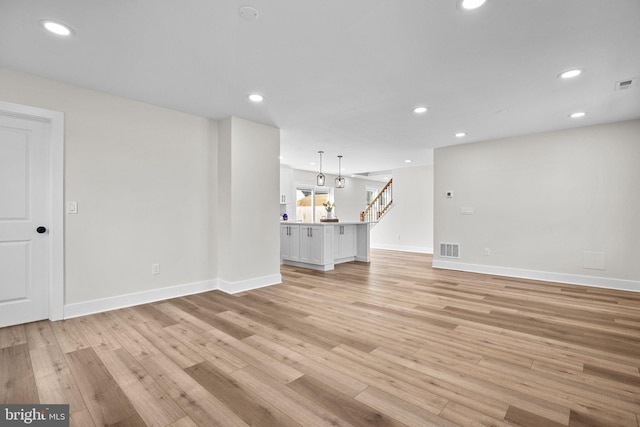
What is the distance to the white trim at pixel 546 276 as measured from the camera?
4.49 metres

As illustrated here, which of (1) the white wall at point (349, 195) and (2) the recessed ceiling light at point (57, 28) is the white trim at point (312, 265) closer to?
(1) the white wall at point (349, 195)

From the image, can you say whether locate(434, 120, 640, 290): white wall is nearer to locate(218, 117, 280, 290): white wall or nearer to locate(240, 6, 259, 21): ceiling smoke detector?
locate(218, 117, 280, 290): white wall

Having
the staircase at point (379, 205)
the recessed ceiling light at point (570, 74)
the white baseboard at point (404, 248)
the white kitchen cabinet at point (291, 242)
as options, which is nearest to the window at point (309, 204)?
the staircase at point (379, 205)

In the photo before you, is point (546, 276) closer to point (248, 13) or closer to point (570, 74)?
point (570, 74)

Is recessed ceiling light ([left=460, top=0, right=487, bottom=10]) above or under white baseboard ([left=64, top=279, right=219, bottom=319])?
above

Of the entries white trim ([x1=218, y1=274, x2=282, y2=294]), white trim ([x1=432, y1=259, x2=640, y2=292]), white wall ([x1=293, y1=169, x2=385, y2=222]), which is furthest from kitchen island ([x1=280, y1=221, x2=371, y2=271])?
white wall ([x1=293, y1=169, x2=385, y2=222])

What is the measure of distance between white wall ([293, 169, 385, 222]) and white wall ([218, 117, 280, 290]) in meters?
4.79

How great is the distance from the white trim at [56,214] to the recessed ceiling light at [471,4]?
3.91m

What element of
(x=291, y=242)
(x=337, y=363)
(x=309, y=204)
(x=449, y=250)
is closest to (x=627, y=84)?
(x=449, y=250)

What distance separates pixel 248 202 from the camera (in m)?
4.45

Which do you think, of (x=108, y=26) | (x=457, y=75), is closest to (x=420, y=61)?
(x=457, y=75)

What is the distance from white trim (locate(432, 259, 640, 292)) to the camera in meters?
4.49

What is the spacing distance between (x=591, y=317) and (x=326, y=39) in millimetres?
4007

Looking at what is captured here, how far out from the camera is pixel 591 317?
10.7 ft
